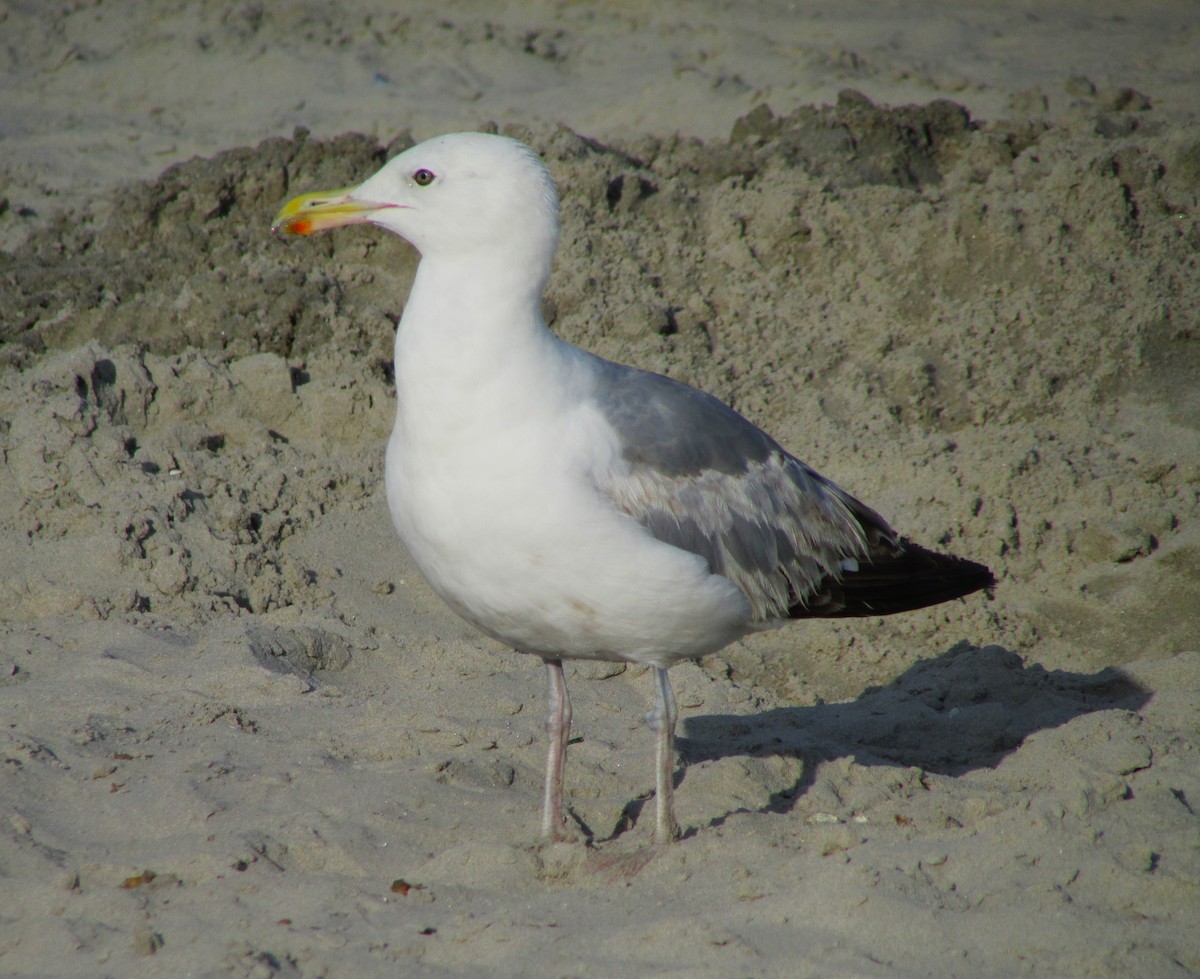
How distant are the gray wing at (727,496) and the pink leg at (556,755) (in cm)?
69

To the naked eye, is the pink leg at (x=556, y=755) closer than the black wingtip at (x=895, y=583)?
Yes

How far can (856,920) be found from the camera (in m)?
3.08

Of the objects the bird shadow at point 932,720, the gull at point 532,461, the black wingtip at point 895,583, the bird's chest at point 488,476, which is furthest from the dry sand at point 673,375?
the bird's chest at point 488,476

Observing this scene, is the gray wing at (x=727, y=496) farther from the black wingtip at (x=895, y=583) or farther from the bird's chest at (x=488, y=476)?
the bird's chest at (x=488, y=476)

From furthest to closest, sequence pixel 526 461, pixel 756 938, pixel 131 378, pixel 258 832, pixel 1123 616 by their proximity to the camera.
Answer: pixel 131 378, pixel 1123 616, pixel 258 832, pixel 526 461, pixel 756 938

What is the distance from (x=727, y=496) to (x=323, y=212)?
5.05 feet

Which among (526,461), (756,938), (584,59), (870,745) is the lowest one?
(870,745)

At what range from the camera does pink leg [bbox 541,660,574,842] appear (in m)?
3.89

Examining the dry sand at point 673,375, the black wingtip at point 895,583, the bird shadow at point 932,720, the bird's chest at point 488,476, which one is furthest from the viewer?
the bird shadow at point 932,720

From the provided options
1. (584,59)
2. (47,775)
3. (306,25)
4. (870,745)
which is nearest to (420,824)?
(47,775)

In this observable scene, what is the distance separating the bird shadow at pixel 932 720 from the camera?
4.70 meters

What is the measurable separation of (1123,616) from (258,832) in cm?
393

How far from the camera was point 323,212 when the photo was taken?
380 centimetres

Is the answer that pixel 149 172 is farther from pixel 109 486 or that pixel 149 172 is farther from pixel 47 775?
pixel 47 775
